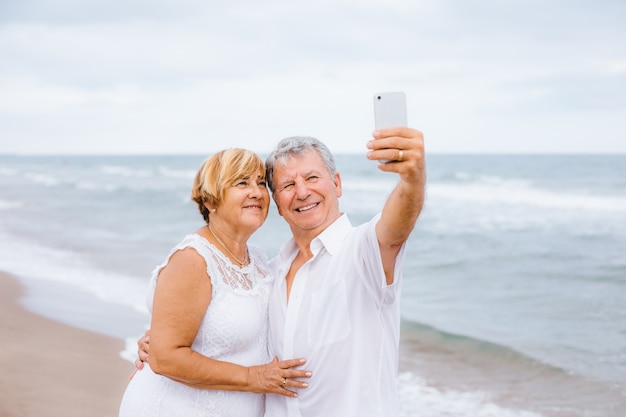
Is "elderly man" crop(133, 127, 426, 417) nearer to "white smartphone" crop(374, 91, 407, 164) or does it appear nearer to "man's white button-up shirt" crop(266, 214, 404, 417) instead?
"man's white button-up shirt" crop(266, 214, 404, 417)

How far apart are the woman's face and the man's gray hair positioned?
124 millimetres

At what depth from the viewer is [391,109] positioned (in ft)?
7.82

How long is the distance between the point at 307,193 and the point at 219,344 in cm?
91

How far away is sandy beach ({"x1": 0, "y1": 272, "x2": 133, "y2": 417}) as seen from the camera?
565 cm

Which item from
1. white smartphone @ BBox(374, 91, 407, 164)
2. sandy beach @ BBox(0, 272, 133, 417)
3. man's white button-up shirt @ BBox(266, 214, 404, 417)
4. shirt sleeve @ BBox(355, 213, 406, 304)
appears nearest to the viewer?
white smartphone @ BBox(374, 91, 407, 164)

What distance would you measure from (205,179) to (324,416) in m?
1.38

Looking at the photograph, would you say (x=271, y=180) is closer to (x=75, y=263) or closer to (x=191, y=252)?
(x=191, y=252)

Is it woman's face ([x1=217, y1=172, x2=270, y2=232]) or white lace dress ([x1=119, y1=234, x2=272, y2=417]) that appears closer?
white lace dress ([x1=119, y1=234, x2=272, y2=417])

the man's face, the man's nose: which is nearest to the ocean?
the man's face

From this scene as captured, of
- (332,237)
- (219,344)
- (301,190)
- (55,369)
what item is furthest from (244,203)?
(55,369)

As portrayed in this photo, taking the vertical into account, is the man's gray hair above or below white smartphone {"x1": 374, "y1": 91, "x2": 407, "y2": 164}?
below

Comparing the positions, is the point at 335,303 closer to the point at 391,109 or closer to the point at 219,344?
the point at 219,344

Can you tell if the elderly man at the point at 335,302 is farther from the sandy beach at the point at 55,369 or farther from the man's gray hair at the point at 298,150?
the sandy beach at the point at 55,369

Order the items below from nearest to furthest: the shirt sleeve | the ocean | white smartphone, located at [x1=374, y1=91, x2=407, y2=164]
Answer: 1. white smartphone, located at [x1=374, y1=91, x2=407, y2=164]
2. the shirt sleeve
3. the ocean
